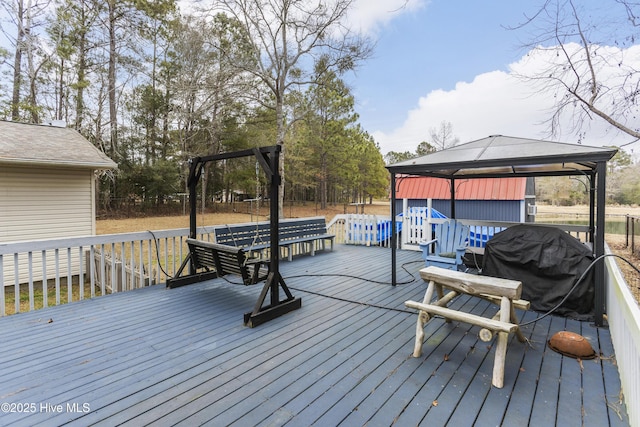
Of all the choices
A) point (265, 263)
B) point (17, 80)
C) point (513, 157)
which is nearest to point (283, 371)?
point (265, 263)

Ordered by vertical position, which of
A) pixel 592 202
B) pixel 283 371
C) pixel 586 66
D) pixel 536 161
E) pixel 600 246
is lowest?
pixel 283 371

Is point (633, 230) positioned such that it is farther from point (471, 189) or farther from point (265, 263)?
point (265, 263)

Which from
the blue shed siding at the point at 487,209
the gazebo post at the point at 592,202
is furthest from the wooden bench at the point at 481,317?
the blue shed siding at the point at 487,209

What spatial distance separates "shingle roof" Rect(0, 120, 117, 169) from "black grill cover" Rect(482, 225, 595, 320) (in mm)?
7592

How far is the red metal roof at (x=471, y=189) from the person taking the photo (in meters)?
10.3

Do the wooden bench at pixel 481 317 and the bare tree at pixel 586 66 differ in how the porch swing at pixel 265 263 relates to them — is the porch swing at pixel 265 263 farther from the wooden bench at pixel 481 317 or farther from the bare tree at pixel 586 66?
the bare tree at pixel 586 66

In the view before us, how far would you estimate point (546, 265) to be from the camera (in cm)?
349

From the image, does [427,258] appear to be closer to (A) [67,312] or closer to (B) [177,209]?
(A) [67,312]

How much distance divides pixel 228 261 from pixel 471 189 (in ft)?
33.0

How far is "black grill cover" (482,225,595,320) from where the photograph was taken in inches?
129

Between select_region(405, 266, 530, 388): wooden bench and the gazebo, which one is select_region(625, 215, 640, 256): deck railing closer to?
the gazebo

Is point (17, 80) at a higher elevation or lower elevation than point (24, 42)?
lower

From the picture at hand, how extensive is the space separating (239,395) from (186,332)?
1.16 meters

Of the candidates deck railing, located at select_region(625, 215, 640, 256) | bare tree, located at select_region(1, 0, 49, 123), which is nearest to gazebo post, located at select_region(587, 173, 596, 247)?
deck railing, located at select_region(625, 215, 640, 256)
